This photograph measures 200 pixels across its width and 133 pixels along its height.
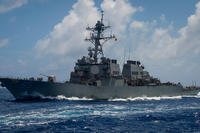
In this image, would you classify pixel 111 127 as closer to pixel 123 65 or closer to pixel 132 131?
pixel 132 131

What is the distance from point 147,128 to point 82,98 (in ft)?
106

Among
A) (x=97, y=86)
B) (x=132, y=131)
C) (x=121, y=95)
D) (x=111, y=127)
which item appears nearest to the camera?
(x=132, y=131)

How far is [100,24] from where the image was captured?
67688mm

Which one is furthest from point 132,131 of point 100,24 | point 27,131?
point 100,24

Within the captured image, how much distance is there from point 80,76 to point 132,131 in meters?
38.3

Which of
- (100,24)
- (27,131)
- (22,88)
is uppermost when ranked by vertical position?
(100,24)

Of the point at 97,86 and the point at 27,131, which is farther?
the point at 97,86

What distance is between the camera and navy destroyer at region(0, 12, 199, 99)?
187 feet

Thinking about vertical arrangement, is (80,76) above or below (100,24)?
below

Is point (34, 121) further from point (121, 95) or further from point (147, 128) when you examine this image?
point (121, 95)

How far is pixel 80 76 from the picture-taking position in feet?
210

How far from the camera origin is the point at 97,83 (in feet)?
204

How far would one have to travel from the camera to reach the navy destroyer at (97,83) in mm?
57062

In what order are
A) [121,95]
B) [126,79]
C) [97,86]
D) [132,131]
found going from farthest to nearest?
[126,79]
[121,95]
[97,86]
[132,131]
